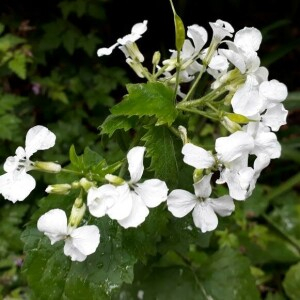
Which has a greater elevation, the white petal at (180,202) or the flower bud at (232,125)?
the flower bud at (232,125)

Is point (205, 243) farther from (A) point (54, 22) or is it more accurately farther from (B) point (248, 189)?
(A) point (54, 22)

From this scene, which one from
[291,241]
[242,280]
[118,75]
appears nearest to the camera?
[242,280]

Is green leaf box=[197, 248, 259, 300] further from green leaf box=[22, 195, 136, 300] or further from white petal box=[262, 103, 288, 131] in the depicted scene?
white petal box=[262, 103, 288, 131]

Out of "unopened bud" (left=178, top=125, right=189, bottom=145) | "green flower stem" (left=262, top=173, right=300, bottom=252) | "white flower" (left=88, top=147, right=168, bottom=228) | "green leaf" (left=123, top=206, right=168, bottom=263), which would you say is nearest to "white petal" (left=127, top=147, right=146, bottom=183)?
"white flower" (left=88, top=147, right=168, bottom=228)

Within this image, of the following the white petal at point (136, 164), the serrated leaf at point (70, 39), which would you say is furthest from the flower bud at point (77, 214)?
the serrated leaf at point (70, 39)

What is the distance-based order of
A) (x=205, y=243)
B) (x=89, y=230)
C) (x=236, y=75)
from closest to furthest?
(x=89, y=230)
(x=236, y=75)
(x=205, y=243)

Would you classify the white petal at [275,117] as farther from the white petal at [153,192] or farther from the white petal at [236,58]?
the white petal at [153,192]

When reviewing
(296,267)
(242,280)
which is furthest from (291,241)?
(242,280)

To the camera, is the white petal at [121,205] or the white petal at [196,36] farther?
the white petal at [196,36]
